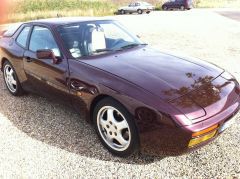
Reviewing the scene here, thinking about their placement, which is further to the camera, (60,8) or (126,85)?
(60,8)

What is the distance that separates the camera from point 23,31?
4.89 m

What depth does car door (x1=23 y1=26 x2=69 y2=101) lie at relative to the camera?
372 centimetres

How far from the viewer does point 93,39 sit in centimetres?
395

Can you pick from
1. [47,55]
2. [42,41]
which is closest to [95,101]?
[47,55]

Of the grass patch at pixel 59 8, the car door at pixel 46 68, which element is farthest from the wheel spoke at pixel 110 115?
the grass patch at pixel 59 8

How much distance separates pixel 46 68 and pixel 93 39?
74cm

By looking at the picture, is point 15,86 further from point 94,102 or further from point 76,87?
point 94,102

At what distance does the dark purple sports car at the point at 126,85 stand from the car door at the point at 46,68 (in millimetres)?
13

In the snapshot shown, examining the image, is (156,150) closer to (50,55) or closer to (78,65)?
(78,65)

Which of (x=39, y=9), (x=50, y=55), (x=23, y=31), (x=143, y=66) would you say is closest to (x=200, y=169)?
(x=143, y=66)

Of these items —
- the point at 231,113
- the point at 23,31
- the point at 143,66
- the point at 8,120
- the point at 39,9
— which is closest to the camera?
the point at 231,113

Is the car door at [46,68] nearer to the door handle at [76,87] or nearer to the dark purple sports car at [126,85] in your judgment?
the dark purple sports car at [126,85]

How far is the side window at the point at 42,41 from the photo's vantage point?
3.94 m

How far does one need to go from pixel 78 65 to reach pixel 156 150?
4.55 ft
